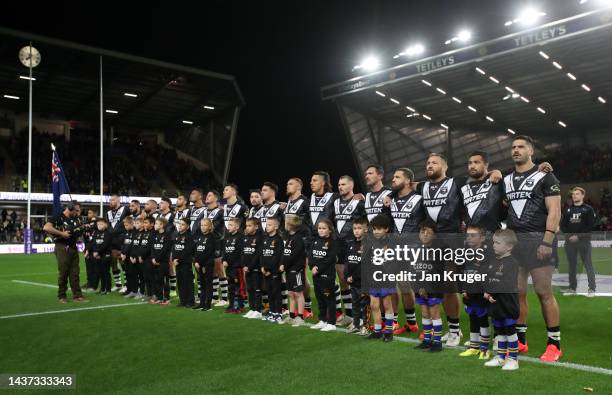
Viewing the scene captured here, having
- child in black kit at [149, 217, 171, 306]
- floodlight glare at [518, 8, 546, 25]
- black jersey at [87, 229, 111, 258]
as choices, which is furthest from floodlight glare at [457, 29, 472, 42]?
child in black kit at [149, 217, 171, 306]

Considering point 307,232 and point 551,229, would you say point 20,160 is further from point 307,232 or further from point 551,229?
point 551,229

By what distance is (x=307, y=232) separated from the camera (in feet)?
26.1

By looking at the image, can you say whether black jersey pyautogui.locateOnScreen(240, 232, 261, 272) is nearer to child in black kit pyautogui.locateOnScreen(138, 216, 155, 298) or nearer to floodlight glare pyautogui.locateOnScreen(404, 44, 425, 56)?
child in black kit pyautogui.locateOnScreen(138, 216, 155, 298)

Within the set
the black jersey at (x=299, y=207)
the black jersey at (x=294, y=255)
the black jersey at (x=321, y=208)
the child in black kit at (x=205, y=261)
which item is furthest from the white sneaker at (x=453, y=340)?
the child in black kit at (x=205, y=261)

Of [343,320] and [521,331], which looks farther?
[343,320]

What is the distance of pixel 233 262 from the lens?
8547mm

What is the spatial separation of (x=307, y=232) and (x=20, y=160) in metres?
33.8

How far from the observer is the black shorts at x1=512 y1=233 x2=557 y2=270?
17.1ft

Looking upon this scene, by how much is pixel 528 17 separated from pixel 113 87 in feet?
87.4

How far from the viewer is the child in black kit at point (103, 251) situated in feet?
37.9

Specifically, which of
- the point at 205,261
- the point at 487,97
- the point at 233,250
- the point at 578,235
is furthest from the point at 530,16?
the point at 205,261

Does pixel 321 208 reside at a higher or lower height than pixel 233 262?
higher

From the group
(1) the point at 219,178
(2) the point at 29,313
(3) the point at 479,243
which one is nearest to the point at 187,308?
(2) the point at 29,313

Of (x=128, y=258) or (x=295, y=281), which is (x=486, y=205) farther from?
(x=128, y=258)
